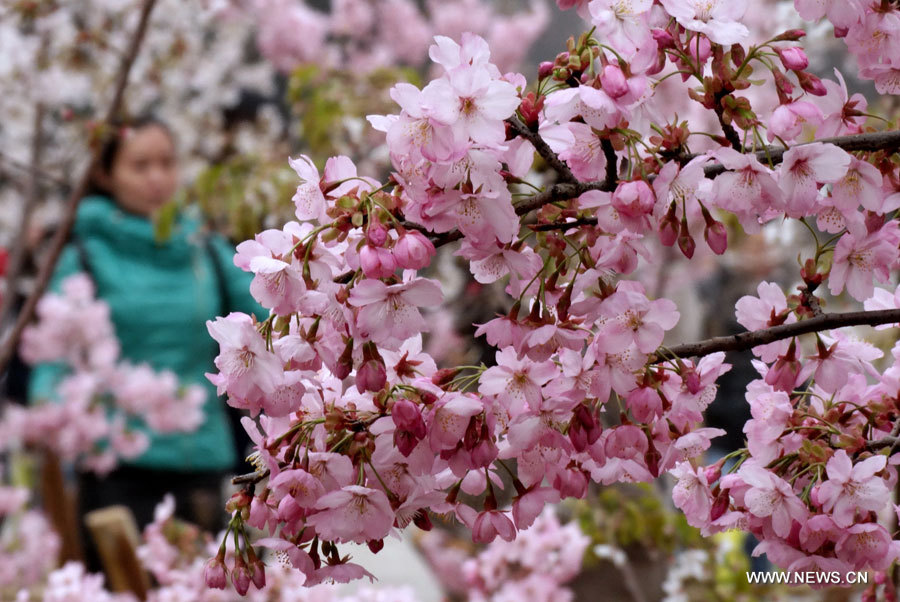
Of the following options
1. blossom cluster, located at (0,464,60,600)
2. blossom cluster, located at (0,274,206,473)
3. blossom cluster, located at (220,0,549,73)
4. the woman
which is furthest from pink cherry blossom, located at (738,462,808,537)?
blossom cluster, located at (220,0,549,73)

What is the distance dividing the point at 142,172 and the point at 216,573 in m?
2.38

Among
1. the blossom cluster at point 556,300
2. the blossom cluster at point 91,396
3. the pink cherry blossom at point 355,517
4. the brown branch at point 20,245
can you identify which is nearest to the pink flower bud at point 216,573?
the blossom cluster at point 556,300

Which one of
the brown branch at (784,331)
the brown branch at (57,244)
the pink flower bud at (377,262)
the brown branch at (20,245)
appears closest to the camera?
the pink flower bud at (377,262)

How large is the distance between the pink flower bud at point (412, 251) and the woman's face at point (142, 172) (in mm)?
2437

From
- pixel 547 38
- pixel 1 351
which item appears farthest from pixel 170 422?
pixel 547 38

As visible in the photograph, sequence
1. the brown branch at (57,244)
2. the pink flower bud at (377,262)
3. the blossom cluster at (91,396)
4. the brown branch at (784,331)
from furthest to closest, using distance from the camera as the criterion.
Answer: the blossom cluster at (91,396), the brown branch at (57,244), the brown branch at (784,331), the pink flower bud at (377,262)

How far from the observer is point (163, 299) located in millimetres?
2795

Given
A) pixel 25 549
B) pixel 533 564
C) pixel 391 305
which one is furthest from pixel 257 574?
pixel 25 549

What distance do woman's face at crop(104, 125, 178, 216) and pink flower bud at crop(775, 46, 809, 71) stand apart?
8.06 feet

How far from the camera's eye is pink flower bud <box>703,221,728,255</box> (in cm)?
66

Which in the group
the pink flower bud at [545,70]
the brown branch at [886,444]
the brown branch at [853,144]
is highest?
the pink flower bud at [545,70]

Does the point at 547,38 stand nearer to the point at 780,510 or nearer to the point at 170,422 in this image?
the point at 170,422

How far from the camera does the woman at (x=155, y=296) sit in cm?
273

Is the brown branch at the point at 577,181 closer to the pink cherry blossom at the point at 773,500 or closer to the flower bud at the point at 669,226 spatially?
the flower bud at the point at 669,226
